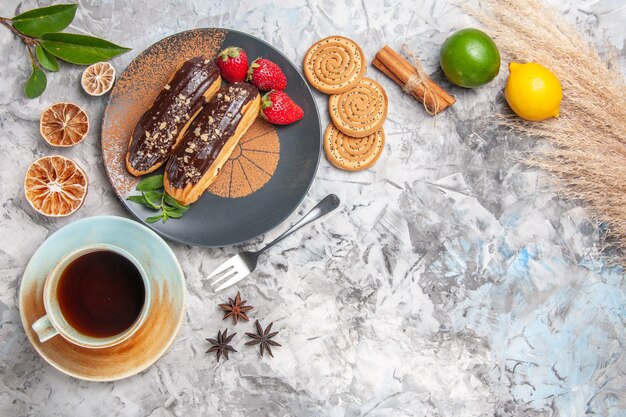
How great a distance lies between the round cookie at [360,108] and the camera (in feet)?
5.50

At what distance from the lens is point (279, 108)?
1587 mm

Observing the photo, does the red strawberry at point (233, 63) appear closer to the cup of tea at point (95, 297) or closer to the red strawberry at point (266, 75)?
the red strawberry at point (266, 75)

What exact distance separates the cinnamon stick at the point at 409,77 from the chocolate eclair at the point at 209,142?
400 millimetres

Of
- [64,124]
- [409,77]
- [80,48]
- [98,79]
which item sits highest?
[409,77]

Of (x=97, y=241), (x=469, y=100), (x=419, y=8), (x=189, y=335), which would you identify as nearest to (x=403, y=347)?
(x=189, y=335)

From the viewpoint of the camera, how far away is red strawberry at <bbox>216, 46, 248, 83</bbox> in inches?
62.7

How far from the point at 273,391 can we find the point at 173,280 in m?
0.46

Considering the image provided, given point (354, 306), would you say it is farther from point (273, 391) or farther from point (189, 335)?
point (189, 335)

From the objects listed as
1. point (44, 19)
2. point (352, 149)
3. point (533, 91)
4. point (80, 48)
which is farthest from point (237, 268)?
point (533, 91)

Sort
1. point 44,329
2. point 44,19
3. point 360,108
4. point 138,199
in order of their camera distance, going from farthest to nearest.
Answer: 1. point 360,108
2. point 138,199
3. point 44,19
4. point 44,329

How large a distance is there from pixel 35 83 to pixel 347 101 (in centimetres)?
86

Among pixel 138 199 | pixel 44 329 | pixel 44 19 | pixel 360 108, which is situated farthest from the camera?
pixel 360 108

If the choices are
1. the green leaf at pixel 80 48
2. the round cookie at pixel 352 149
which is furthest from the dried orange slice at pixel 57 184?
the round cookie at pixel 352 149

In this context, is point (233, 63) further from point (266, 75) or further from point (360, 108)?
point (360, 108)
